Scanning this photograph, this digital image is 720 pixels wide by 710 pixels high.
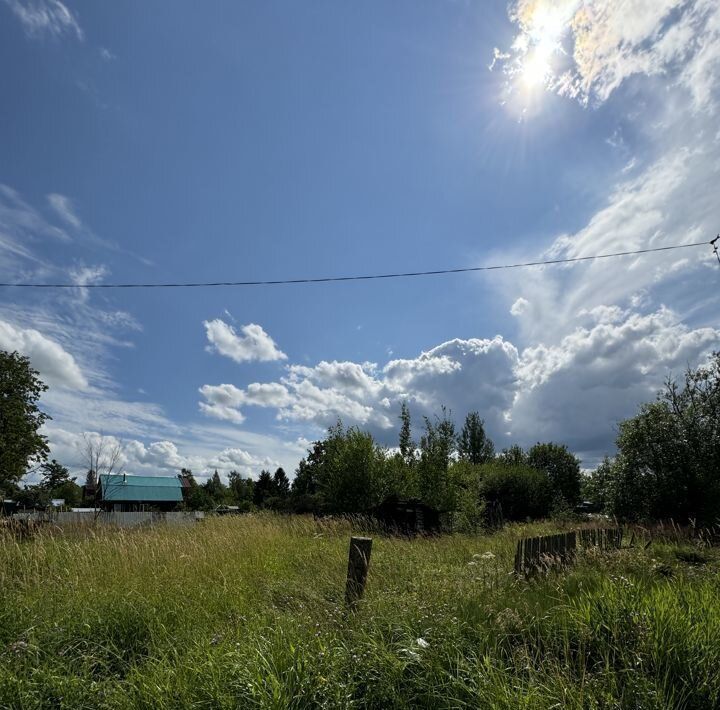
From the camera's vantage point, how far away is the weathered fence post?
482 centimetres

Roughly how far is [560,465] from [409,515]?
1496 inches

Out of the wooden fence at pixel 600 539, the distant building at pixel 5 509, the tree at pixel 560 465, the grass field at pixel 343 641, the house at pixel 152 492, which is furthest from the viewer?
the house at pixel 152 492

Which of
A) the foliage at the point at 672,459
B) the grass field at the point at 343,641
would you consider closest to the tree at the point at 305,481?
the foliage at the point at 672,459

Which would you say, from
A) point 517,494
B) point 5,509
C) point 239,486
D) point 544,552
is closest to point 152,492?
point 239,486

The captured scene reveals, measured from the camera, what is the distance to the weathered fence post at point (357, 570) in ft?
15.8

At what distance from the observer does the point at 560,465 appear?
48.6 metres

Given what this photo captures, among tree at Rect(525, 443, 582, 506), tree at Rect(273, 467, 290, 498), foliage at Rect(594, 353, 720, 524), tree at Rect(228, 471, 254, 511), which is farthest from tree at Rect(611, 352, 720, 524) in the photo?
tree at Rect(228, 471, 254, 511)

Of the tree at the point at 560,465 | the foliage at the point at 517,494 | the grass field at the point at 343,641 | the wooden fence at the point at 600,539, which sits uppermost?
the tree at the point at 560,465

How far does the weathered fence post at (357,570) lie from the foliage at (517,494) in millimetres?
25214

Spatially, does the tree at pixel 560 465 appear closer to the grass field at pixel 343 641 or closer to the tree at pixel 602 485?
the tree at pixel 602 485

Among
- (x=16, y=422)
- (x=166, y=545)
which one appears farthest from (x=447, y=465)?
(x=16, y=422)

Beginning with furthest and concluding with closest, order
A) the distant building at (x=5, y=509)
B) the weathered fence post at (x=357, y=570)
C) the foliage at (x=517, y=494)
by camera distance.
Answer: the foliage at (x=517, y=494) → the distant building at (x=5, y=509) → the weathered fence post at (x=357, y=570)

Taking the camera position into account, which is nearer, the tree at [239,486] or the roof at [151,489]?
the roof at [151,489]

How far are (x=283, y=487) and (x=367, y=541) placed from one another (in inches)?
2118
